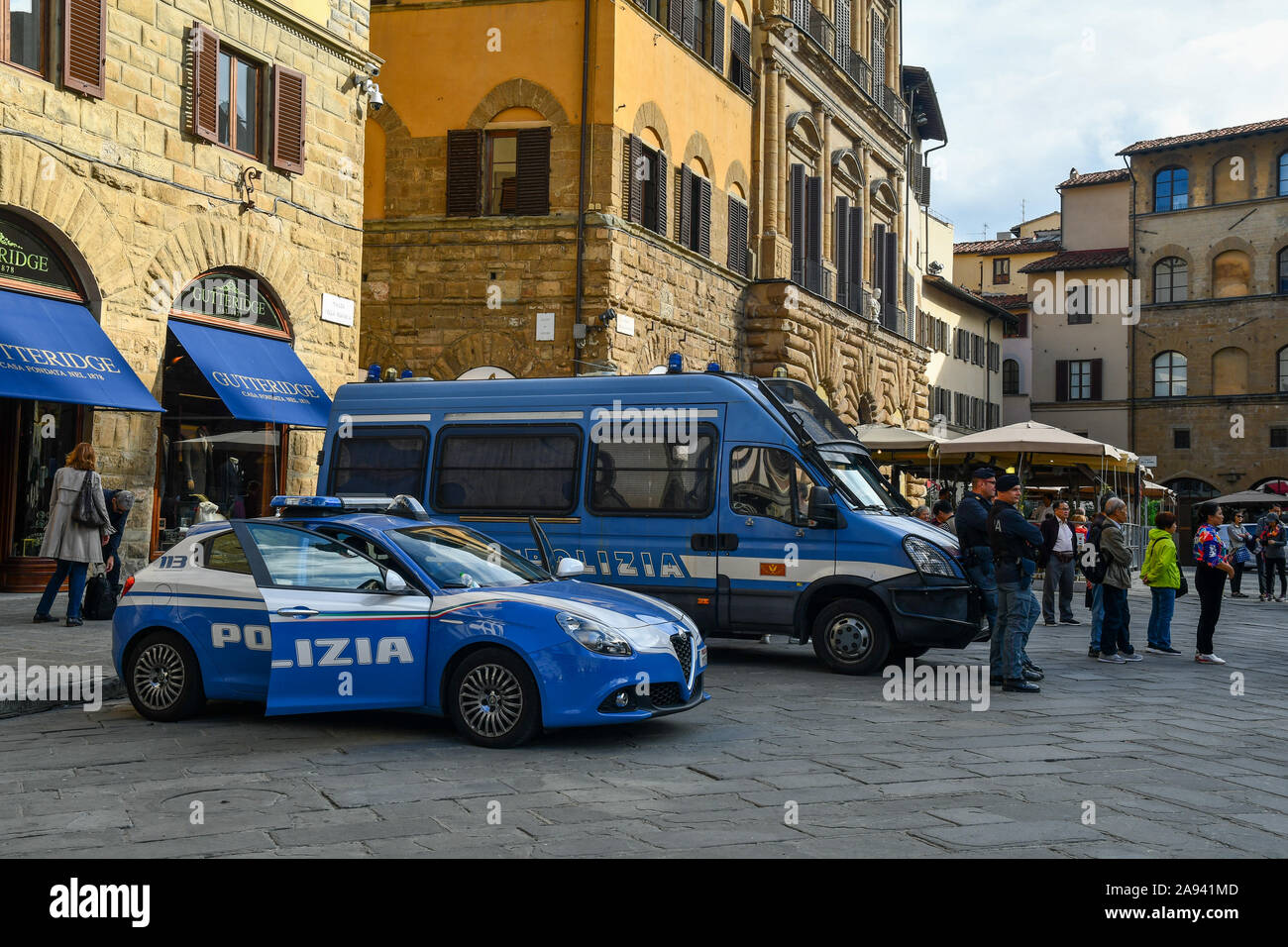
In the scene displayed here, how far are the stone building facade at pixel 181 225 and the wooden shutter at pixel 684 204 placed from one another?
6906 millimetres

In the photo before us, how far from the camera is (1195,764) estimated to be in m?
7.73

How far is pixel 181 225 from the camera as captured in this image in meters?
15.6

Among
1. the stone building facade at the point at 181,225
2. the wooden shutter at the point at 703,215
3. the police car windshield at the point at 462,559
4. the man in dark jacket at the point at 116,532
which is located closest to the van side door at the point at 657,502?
the police car windshield at the point at 462,559

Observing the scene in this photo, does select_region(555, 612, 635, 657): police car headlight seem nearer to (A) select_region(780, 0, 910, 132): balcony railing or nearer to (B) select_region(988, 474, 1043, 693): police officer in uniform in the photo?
(B) select_region(988, 474, 1043, 693): police officer in uniform

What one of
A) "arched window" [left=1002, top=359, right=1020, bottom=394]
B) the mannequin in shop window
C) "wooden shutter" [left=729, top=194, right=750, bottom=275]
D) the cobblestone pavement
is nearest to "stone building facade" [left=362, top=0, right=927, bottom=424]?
"wooden shutter" [left=729, top=194, right=750, bottom=275]

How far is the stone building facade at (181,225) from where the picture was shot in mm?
13992

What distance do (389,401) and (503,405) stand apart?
1.35 metres

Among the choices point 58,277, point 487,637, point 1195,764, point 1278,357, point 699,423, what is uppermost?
point 1278,357

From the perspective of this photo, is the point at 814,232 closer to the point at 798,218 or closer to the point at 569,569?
the point at 798,218

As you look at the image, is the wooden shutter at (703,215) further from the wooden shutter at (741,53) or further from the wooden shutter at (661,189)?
the wooden shutter at (741,53)

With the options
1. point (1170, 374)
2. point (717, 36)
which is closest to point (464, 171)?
point (717, 36)

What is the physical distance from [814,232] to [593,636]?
2426cm

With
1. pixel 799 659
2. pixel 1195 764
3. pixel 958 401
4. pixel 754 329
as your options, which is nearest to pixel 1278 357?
pixel 958 401
